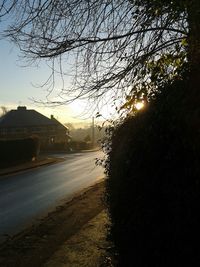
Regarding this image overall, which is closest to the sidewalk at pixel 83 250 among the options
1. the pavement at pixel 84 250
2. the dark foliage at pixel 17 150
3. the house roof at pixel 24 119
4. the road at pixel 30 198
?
the pavement at pixel 84 250

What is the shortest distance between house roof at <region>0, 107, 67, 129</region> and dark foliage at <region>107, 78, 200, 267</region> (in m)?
85.5

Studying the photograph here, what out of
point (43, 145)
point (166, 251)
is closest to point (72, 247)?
point (166, 251)

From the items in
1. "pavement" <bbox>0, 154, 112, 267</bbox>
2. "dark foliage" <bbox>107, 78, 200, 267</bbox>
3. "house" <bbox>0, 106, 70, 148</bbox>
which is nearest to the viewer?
"dark foliage" <bbox>107, 78, 200, 267</bbox>

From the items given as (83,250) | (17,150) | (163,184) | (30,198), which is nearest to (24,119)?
(17,150)

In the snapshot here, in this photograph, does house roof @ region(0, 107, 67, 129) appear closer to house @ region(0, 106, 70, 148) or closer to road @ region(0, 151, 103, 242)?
house @ region(0, 106, 70, 148)

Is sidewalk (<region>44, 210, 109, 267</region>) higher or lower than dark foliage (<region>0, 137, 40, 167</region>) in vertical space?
lower

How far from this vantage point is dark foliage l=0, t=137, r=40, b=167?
35250 mm

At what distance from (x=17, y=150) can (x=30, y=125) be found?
2033 inches

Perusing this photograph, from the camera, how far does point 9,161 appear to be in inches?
1412

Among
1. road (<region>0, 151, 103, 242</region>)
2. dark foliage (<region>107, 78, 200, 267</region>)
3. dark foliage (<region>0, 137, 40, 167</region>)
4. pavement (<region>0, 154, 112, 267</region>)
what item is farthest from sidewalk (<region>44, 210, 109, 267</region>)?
dark foliage (<region>0, 137, 40, 167</region>)

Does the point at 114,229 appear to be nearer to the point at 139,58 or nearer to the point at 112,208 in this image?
the point at 112,208

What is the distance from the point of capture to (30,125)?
88.9 meters

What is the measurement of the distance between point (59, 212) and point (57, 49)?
625cm

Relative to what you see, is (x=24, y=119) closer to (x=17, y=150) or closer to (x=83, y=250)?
(x=17, y=150)
